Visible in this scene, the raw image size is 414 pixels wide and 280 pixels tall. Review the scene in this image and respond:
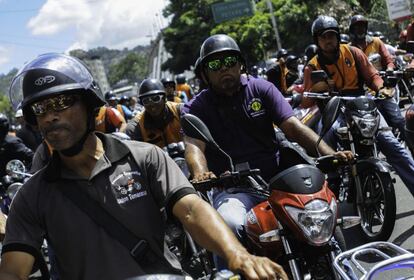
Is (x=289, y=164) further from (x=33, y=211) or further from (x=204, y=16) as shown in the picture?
(x=204, y=16)

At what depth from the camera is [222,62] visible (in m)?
3.79

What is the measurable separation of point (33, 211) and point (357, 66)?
12.8 feet

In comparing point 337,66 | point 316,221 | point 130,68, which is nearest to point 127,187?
point 316,221

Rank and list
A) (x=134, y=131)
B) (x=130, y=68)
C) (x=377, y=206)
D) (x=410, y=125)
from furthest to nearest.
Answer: (x=130, y=68), (x=134, y=131), (x=377, y=206), (x=410, y=125)

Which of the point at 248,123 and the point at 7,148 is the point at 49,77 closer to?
the point at 248,123

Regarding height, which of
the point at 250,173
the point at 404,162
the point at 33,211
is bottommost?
the point at 404,162

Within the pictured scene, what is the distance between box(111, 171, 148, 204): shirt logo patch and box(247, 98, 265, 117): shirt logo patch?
177 cm

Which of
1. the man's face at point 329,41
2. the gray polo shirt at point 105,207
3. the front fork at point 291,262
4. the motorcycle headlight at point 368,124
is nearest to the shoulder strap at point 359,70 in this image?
the man's face at point 329,41

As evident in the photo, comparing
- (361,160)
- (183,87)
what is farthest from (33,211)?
(183,87)

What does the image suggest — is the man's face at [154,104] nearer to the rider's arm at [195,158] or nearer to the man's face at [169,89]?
the rider's arm at [195,158]

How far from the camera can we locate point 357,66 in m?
5.24

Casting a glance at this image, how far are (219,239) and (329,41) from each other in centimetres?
359

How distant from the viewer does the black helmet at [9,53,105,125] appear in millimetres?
2117

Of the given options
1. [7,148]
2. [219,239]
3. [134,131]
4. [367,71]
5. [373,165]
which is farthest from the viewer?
[7,148]
